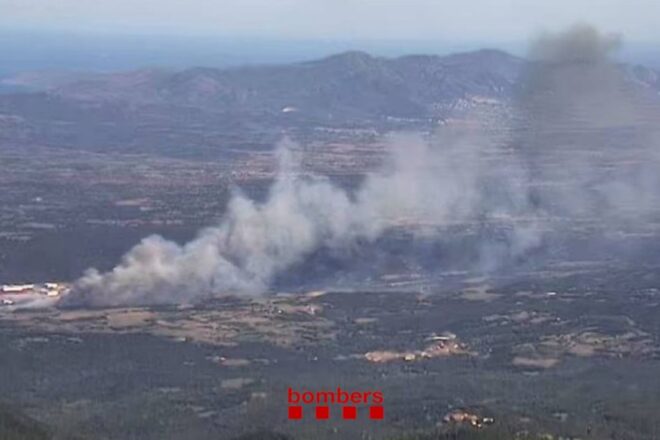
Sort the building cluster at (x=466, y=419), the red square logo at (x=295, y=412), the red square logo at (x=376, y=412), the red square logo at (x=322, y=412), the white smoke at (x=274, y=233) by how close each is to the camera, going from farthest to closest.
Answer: the white smoke at (x=274, y=233) < the red square logo at (x=322, y=412) < the red square logo at (x=295, y=412) < the red square logo at (x=376, y=412) < the building cluster at (x=466, y=419)

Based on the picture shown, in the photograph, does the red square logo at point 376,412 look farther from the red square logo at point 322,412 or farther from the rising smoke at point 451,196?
the rising smoke at point 451,196

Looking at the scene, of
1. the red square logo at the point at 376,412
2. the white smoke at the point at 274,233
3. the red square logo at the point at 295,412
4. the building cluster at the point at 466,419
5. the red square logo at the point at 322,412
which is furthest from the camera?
the white smoke at the point at 274,233

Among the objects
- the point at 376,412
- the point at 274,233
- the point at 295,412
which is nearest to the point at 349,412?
the point at 376,412

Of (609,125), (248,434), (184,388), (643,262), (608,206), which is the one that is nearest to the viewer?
(248,434)

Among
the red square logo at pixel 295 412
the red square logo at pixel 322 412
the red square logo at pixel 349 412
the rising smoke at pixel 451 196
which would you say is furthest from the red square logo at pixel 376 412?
the rising smoke at pixel 451 196

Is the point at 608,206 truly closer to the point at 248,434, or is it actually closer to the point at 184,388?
the point at 184,388

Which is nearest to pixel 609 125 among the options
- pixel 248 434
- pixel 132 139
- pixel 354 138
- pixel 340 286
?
pixel 354 138

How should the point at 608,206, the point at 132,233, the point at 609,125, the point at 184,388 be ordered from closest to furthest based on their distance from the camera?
1. the point at 184,388
2. the point at 132,233
3. the point at 608,206
4. the point at 609,125
